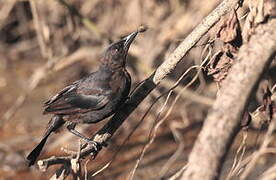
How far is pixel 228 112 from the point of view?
2.45 metres

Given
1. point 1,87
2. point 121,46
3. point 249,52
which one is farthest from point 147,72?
point 249,52

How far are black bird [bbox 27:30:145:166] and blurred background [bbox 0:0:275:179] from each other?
83.8 inches

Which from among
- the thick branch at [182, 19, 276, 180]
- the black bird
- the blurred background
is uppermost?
the blurred background

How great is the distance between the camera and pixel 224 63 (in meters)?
3.69

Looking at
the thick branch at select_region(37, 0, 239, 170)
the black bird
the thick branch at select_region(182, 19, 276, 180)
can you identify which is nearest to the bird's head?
the black bird

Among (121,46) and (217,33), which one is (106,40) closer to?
(121,46)

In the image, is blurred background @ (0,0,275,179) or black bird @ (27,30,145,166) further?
blurred background @ (0,0,275,179)

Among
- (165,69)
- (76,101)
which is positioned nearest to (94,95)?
(76,101)

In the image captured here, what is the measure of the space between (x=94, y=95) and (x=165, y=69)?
1.49 metres

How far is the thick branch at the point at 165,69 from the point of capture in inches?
148

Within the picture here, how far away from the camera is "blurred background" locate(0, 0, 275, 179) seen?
8.77 m

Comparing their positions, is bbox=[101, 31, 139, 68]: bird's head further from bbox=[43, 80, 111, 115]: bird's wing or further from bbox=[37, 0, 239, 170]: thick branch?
bbox=[37, 0, 239, 170]: thick branch

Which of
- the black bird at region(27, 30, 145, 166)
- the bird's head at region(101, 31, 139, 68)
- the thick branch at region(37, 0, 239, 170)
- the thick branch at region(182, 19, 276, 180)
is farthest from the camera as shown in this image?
the bird's head at region(101, 31, 139, 68)

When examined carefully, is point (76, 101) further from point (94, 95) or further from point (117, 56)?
Answer: point (117, 56)
